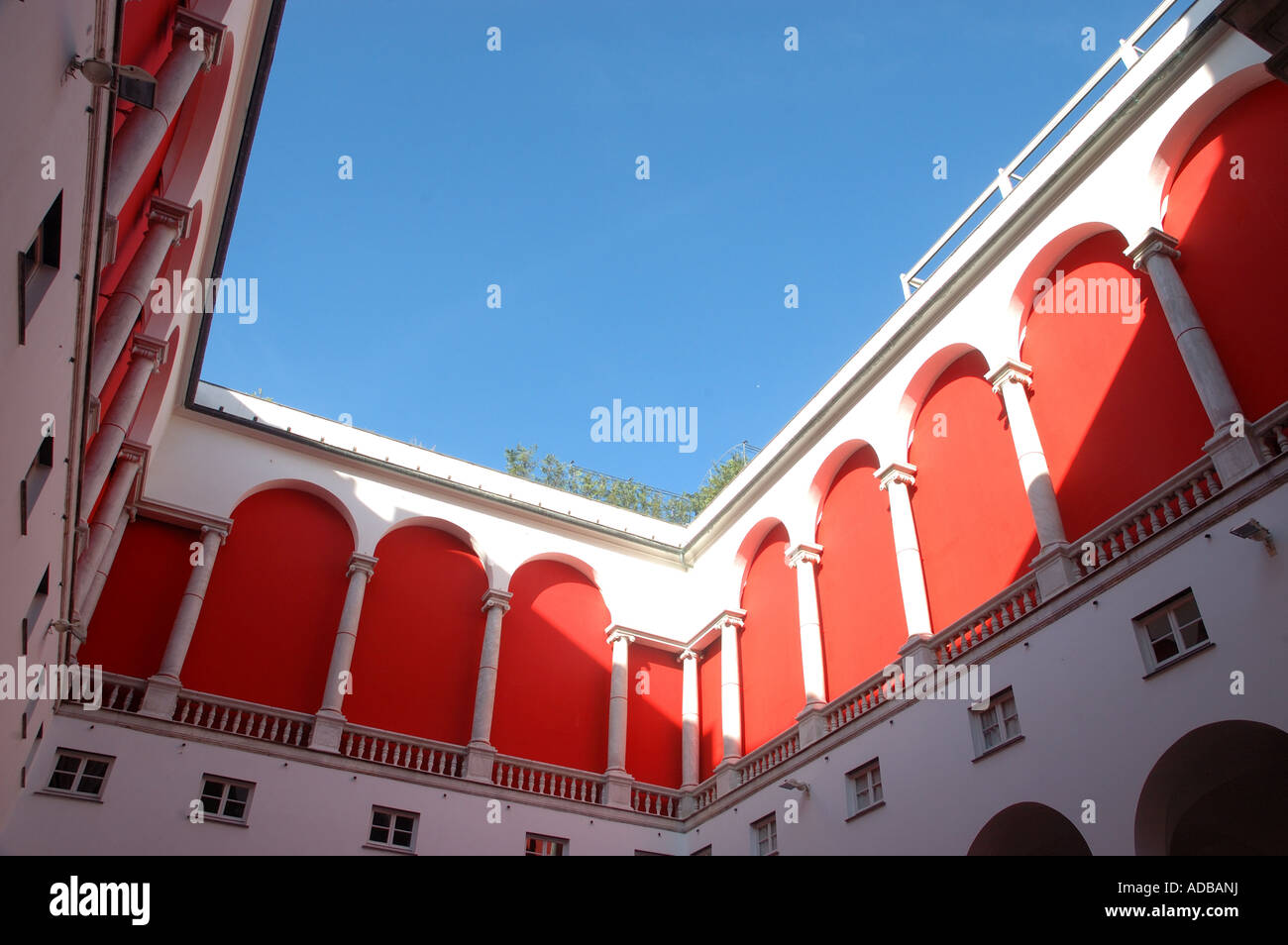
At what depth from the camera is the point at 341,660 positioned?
19672mm

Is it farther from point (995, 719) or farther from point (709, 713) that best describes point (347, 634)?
point (995, 719)

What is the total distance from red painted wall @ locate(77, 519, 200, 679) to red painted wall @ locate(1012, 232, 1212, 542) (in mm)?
15450

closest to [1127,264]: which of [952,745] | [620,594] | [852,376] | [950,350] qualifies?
[950,350]

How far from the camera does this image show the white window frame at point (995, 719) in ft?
45.6

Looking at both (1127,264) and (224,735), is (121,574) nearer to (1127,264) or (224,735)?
(224,735)

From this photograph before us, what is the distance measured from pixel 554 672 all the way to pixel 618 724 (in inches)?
72.9

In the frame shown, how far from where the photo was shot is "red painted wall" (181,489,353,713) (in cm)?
1919

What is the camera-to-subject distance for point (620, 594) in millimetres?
23969

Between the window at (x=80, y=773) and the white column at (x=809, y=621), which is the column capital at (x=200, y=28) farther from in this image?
the white column at (x=809, y=621)

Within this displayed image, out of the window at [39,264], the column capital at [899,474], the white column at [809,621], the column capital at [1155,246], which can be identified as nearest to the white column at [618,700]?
the white column at [809,621]

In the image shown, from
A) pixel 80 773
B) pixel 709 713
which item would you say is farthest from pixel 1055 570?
pixel 80 773
